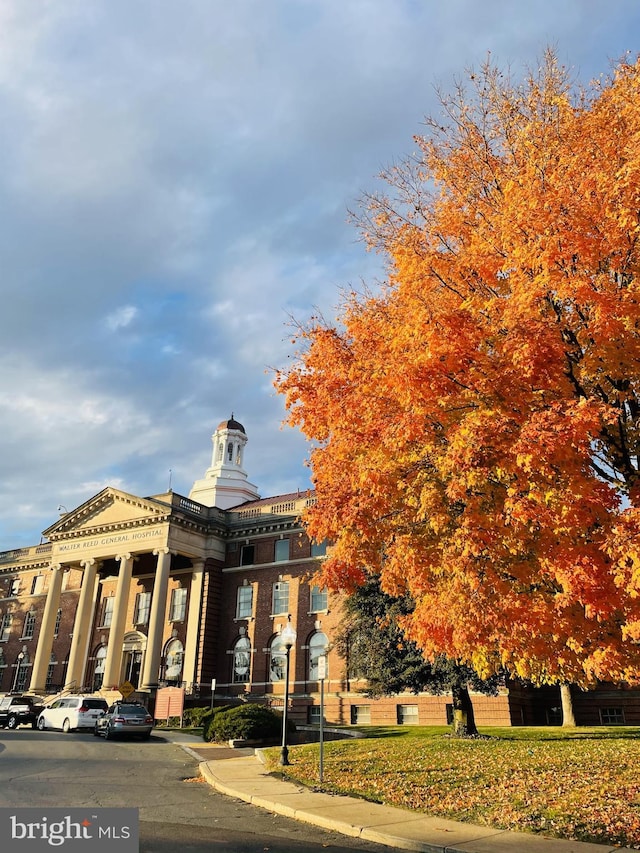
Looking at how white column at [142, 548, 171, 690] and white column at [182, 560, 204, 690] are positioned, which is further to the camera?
white column at [182, 560, 204, 690]

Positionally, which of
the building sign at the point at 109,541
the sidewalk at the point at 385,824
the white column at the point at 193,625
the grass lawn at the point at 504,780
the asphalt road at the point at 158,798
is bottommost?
the asphalt road at the point at 158,798

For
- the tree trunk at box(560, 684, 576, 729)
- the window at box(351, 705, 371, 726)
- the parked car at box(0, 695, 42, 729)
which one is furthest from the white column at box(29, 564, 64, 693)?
the tree trunk at box(560, 684, 576, 729)

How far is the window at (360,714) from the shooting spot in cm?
4153

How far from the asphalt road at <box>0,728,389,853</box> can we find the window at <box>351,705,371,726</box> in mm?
20419

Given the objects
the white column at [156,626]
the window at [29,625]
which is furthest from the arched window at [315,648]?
the window at [29,625]

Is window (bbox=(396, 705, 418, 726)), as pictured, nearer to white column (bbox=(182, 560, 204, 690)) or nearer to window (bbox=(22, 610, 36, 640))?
white column (bbox=(182, 560, 204, 690))

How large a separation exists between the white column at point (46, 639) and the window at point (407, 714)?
28.6 metres

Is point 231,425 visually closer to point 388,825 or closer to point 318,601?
point 318,601

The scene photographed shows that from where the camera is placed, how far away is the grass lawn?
33.8ft

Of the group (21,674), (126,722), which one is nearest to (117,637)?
(21,674)

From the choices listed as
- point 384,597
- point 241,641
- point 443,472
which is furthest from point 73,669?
point 443,472

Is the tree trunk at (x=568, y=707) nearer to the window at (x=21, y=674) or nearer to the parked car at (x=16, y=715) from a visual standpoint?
the parked car at (x=16, y=715)

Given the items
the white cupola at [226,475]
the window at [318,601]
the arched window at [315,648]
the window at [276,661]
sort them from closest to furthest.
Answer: the arched window at [315,648], the window at [318,601], the window at [276,661], the white cupola at [226,475]

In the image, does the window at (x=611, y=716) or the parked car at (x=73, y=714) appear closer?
the parked car at (x=73, y=714)
